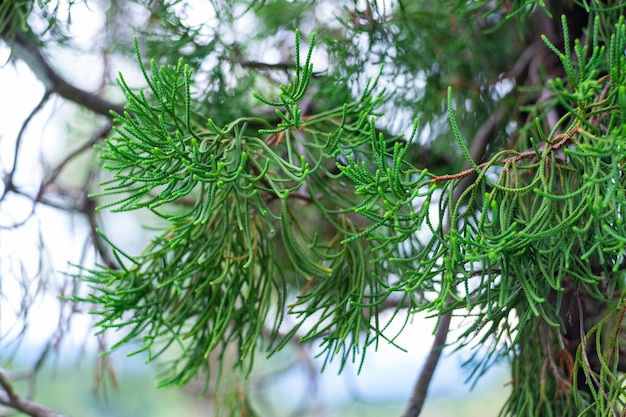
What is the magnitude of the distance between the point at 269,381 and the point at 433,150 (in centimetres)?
68

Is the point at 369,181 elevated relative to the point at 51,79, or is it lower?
lower

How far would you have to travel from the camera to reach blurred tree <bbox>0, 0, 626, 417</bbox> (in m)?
0.45

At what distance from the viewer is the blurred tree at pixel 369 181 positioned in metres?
0.45

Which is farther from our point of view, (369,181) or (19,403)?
(19,403)

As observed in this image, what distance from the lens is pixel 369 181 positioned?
450 mm

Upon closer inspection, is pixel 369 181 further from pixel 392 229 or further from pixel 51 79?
pixel 51 79

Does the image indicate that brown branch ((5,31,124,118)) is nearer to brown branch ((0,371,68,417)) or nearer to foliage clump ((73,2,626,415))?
foliage clump ((73,2,626,415))

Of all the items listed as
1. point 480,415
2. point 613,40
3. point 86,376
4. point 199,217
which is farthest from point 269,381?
point 86,376

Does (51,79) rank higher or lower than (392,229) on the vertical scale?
higher

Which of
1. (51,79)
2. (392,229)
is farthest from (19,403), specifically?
(392,229)

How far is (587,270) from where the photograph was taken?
0.47 m

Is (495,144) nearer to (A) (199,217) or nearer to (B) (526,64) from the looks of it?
(B) (526,64)

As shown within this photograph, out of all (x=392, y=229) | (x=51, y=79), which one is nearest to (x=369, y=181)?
(x=392, y=229)

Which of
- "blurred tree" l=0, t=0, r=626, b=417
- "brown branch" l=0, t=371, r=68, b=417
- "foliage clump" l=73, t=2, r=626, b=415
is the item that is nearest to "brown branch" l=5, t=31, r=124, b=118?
"blurred tree" l=0, t=0, r=626, b=417
